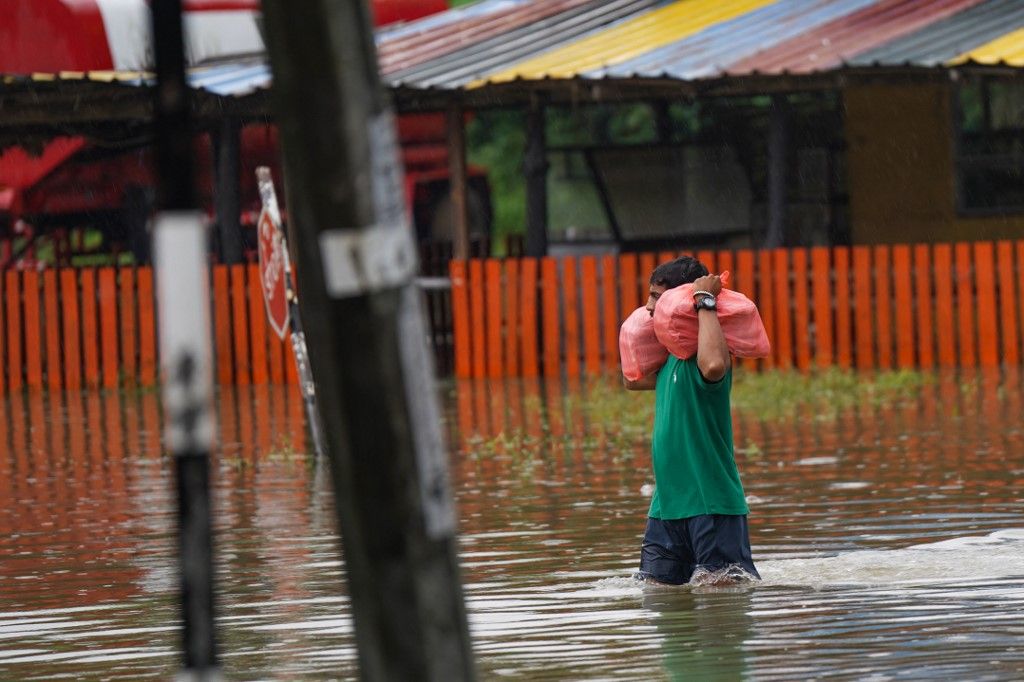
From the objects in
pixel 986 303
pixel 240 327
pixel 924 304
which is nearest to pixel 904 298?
pixel 924 304

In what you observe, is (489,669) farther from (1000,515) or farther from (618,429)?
(618,429)

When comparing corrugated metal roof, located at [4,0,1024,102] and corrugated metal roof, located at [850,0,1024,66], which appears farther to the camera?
corrugated metal roof, located at [4,0,1024,102]

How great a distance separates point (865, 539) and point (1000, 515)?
99 centimetres

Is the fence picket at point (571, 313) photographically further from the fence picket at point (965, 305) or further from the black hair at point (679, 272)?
the black hair at point (679, 272)

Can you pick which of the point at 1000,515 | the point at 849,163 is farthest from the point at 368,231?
the point at 849,163

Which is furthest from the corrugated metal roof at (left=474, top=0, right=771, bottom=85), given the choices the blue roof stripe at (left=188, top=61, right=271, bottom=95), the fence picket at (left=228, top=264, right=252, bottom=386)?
the fence picket at (left=228, top=264, right=252, bottom=386)

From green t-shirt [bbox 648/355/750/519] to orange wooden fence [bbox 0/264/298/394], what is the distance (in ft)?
46.6

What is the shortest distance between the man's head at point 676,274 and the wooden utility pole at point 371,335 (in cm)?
431

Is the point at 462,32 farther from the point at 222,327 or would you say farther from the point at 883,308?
the point at 883,308

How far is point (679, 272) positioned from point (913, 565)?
1595 millimetres

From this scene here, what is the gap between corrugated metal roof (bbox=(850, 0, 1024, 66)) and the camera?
19.6 metres

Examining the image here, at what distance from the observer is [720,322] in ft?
27.0

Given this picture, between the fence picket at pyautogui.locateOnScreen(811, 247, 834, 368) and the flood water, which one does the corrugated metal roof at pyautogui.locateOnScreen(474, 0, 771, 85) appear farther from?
the flood water

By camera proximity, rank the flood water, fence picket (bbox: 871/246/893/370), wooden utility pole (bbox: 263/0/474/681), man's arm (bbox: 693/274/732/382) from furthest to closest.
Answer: fence picket (bbox: 871/246/893/370), man's arm (bbox: 693/274/732/382), the flood water, wooden utility pole (bbox: 263/0/474/681)
